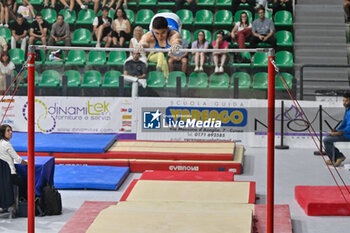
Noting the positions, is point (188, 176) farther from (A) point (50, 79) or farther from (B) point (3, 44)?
(B) point (3, 44)

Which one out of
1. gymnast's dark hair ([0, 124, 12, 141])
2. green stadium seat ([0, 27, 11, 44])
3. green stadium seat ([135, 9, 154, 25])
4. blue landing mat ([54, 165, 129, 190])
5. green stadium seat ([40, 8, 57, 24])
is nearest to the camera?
gymnast's dark hair ([0, 124, 12, 141])

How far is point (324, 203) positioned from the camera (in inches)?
313

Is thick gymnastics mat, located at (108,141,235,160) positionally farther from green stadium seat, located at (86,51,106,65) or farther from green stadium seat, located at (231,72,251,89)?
green stadium seat, located at (86,51,106,65)

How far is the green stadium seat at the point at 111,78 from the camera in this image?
12.7 meters

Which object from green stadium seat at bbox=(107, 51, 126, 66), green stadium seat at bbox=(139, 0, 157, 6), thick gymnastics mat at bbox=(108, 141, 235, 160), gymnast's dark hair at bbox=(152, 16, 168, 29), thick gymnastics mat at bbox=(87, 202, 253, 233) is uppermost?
green stadium seat at bbox=(139, 0, 157, 6)

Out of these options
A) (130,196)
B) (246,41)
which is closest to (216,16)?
(246,41)

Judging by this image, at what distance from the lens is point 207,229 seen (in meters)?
6.45

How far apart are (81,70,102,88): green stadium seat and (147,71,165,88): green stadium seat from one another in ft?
3.44

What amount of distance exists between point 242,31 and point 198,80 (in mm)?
2898

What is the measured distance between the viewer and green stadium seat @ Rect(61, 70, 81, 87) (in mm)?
12650

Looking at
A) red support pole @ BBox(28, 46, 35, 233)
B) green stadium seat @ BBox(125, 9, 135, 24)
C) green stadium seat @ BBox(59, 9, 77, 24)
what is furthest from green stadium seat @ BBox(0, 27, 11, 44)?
red support pole @ BBox(28, 46, 35, 233)

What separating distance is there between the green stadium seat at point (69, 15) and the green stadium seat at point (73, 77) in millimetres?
3862

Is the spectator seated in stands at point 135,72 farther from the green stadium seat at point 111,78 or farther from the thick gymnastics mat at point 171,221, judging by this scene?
the thick gymnastics mat at point 171,221

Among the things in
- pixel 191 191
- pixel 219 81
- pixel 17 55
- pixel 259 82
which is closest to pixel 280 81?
pixel 259 82
